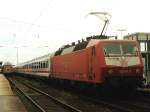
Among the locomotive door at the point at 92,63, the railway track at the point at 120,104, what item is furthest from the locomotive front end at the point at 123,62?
the railway track at the point at 120,104

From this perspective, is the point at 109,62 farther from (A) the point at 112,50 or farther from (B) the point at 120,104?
(B) the point at 120,104

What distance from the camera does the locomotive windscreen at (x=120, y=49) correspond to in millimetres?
21109

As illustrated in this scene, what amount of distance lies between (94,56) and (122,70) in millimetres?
1599

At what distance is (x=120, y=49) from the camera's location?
2136 cm

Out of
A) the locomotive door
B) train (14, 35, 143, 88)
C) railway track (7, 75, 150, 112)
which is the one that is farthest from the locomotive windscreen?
railway track (7, 75, 150, 112)

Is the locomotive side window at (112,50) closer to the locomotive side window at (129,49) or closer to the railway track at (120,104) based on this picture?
the locomotive side window at (129,49)

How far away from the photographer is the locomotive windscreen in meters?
21.1

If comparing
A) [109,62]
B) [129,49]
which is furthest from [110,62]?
[129,49]

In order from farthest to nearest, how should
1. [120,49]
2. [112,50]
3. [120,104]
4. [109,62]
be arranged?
[120,49], [112,50], [109,62], [120,104]

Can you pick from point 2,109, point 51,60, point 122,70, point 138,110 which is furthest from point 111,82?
point 51,60

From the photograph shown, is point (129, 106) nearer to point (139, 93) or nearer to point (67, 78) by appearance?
point (139, 93)

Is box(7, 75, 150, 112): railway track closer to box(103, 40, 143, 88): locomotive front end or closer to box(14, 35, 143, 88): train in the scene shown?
box(14, 35, 143, 88): train

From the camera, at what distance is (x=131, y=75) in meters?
20.5

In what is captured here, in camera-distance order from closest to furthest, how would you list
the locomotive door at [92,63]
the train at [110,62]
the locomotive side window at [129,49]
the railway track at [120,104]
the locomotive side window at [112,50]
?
the railway track at [120,104] < the train at [110,62] < the locomotive side window at [112,50] < the locomotive door at [92,63] < the locomotive side window at [129,49]
